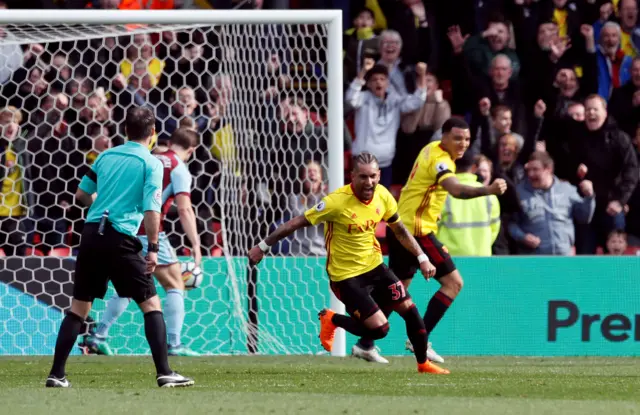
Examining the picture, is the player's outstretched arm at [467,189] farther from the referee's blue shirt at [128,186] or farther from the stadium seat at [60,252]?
the stadium seat at [60,252]

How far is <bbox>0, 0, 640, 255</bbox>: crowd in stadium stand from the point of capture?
41.5ft

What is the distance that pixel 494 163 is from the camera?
14.3m

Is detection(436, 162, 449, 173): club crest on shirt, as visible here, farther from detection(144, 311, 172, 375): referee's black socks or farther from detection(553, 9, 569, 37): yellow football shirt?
detection(553, 9, 569, 37): yellow football shirt

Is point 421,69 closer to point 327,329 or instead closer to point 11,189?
point 11,189

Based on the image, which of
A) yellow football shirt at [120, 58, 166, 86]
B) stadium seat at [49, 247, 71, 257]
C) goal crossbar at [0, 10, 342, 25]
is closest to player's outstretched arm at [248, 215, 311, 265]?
goal crossbar at [0, 10, 342, 25]

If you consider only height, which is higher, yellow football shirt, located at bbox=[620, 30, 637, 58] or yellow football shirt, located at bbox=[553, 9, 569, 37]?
yellow football shirt, located at bbox=[553, 9, 569, 37]

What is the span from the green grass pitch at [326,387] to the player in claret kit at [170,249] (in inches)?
14.4

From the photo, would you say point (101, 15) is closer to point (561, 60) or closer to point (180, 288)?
point (180, 288)

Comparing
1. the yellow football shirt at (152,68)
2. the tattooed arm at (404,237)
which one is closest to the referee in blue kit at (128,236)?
the tattooed arm at (404,237)

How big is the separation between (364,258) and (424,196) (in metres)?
1.39

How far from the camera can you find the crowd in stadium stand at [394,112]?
1265 cm

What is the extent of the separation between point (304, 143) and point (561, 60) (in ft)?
12.8

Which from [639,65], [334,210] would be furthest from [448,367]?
[639,65]

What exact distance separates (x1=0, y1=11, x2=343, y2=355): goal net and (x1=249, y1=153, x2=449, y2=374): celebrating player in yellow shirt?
7.28ft
